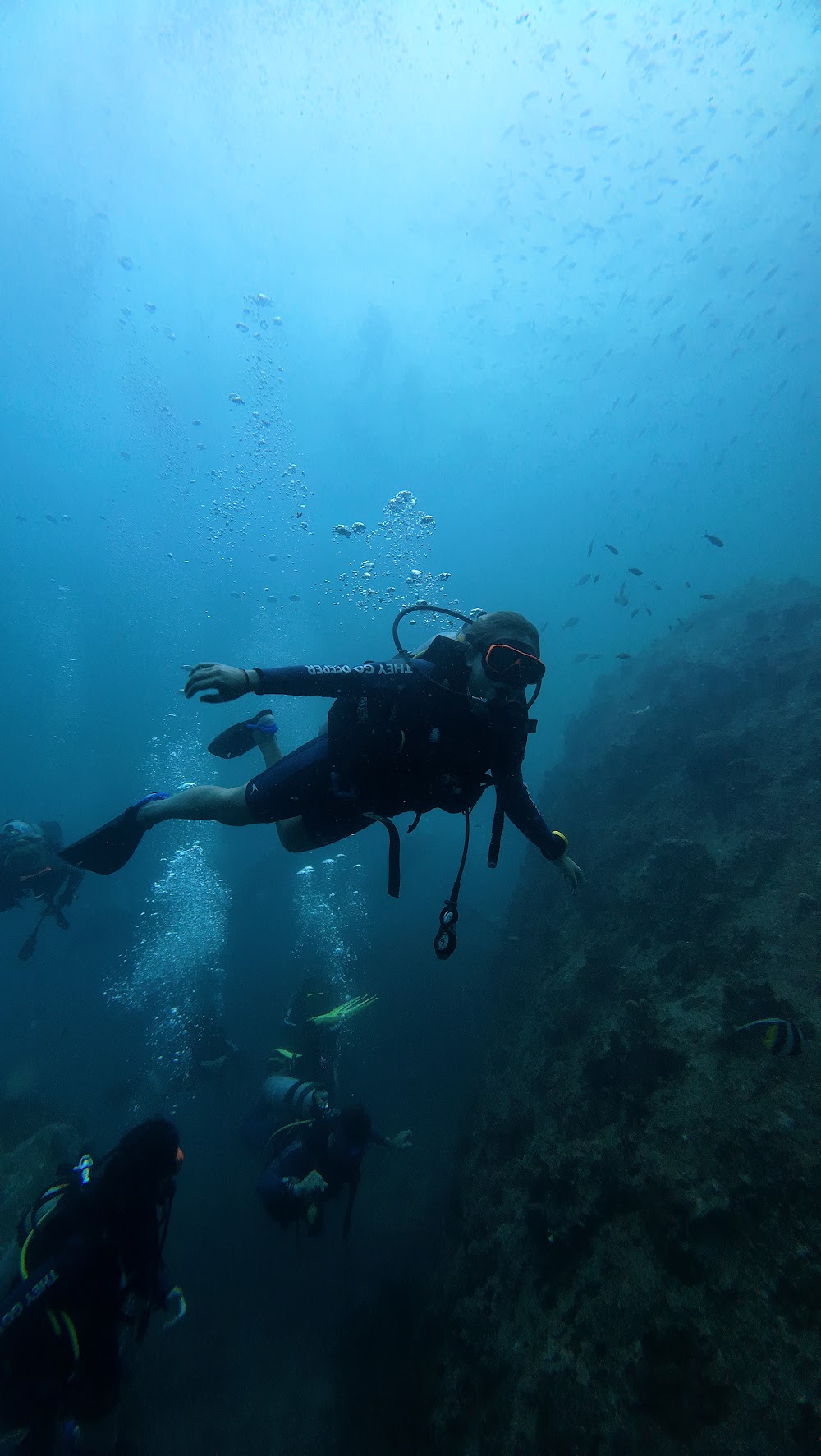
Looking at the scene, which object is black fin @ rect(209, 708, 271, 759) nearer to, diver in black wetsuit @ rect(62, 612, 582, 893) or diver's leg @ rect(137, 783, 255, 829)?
diver's leg @ rect(137, 783, 255, 829)

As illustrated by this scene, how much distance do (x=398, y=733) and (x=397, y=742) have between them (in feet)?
0.19

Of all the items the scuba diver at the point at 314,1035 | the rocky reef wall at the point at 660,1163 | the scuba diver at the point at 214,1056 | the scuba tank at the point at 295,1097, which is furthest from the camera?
the scuba diver at the point at 214,1056

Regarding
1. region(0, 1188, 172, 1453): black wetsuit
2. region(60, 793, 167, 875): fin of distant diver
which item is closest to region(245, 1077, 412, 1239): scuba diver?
region(0, 1188, 172, 1453): black wetsuit

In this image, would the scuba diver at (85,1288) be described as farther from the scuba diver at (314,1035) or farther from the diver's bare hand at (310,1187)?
the scuba diver at (314,1035)

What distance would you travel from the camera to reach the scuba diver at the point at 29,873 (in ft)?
28.8

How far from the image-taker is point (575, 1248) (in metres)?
3.90

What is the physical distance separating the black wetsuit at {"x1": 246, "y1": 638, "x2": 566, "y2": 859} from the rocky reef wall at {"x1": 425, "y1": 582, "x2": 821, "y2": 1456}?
3169 millimetres

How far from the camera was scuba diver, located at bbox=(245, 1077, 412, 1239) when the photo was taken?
16.4ft

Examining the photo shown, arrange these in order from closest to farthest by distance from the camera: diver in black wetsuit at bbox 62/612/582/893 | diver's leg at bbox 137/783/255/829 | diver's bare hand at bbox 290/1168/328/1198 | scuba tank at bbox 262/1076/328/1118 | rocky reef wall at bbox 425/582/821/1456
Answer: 1. rocky reef wall at bbox 425/582/821/1456
2. diver in black wetsuit at bbox 62/612/582/893
3. diver's leg at bbox 137/783/255/829
4. diver's bare hand at bbox 290/1168/328/1198
5. scuba tank at bbox 262/1076/328/1118

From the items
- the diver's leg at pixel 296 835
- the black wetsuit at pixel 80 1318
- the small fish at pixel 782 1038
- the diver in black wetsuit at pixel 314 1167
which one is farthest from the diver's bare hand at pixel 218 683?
the diver in black wetsuit at pixel 314 1167

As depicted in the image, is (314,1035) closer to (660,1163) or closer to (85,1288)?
(85,1288)

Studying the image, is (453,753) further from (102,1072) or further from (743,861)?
(102,1072)

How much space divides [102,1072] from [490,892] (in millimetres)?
15968

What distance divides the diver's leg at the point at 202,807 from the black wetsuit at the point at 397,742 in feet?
0.56
